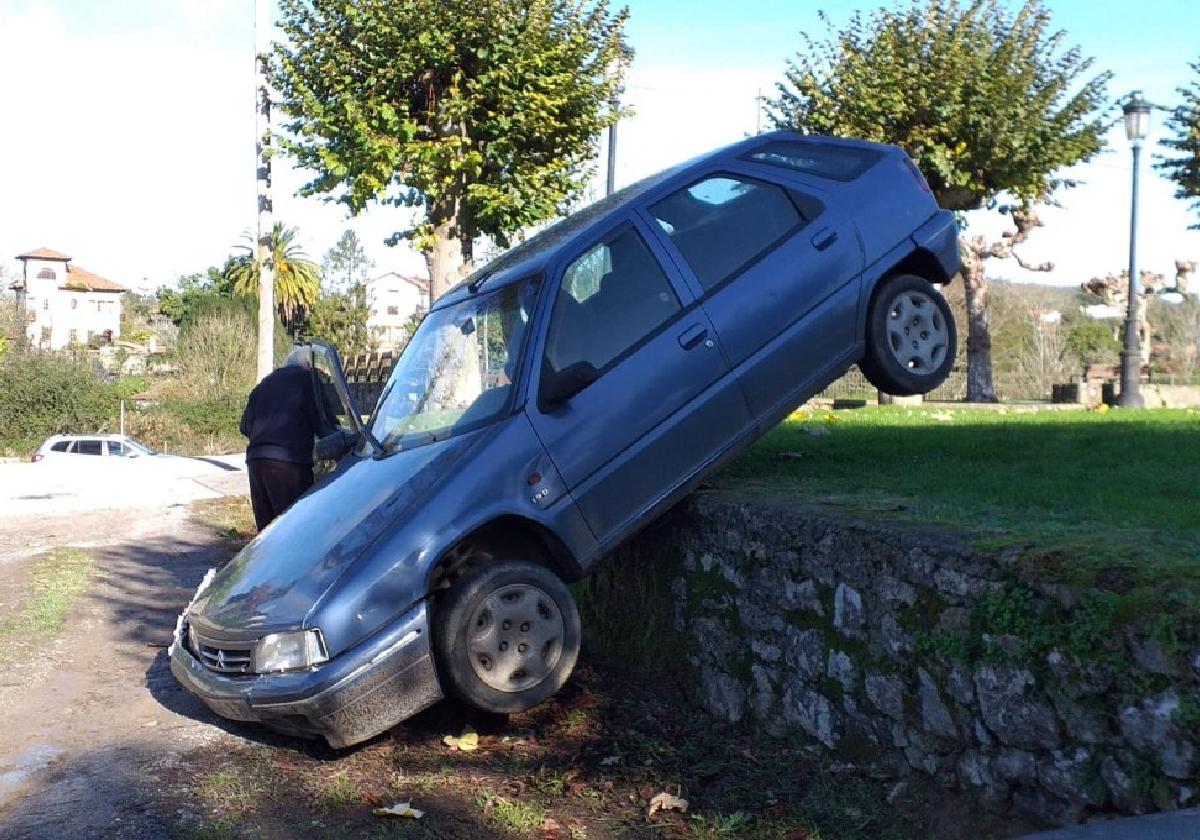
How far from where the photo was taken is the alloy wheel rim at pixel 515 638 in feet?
17.1

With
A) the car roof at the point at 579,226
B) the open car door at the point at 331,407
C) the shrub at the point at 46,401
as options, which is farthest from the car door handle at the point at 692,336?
the shrub at the point at 46,401

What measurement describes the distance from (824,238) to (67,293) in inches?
4824

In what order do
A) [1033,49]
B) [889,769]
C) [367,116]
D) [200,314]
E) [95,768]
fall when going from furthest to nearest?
1. [200,314]
2. [1033,49]
3. [367,116]
4. [95,768]
5. [889,769]

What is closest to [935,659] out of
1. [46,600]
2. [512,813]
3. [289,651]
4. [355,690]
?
[512,813]

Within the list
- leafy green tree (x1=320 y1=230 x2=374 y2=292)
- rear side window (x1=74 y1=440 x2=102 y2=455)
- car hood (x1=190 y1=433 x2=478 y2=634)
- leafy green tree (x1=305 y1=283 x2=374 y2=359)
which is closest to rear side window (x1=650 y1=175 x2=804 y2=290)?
car hood (x1=190 y1=433 x2=478 y2=634)

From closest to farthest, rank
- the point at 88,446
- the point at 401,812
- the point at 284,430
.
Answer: the point at 401,812
the point at 284,430
the point at 88,446

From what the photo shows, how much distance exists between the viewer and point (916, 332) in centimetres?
684

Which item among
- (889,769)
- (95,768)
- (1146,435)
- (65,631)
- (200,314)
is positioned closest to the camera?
(889,769)

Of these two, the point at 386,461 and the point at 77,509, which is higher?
the point at 386,461

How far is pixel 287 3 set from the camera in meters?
18.0

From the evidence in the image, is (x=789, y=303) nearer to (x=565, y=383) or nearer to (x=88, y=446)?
(x=565, y=383)

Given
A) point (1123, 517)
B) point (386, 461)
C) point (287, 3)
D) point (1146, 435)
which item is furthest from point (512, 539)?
point (287, 3)

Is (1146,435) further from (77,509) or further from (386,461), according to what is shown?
(77,509)

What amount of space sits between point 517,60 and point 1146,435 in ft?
36.2
